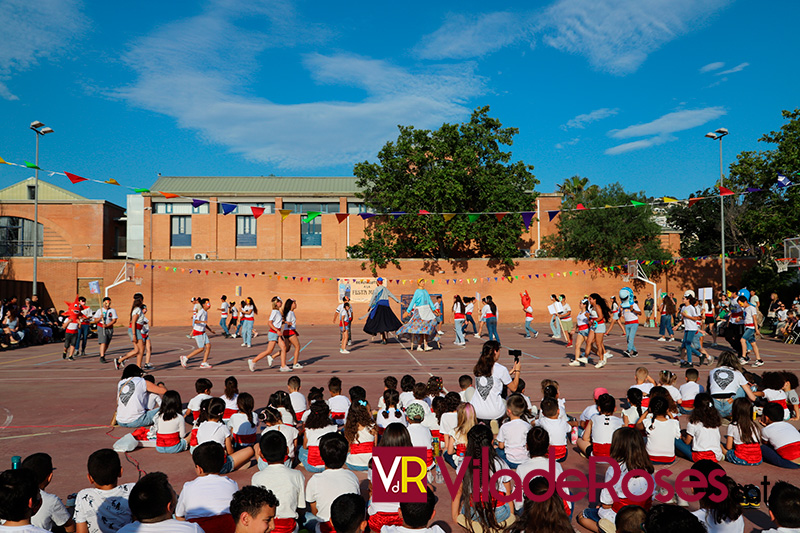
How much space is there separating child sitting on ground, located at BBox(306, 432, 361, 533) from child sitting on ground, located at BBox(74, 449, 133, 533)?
1.47 meters

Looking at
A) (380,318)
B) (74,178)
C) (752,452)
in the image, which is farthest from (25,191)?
(752,452)

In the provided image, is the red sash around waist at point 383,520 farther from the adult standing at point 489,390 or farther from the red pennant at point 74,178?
the red pennant at point 74,178

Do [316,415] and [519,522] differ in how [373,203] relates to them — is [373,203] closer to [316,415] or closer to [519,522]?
[316,415]

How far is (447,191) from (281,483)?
2697cm

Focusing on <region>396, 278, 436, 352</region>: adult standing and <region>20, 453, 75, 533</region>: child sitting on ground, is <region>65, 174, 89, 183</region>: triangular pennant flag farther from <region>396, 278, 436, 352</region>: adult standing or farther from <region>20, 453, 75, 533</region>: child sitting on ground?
<region>20, 453, 75, 533</region>: child sitting on ground

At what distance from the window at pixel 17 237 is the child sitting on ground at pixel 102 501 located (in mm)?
37178

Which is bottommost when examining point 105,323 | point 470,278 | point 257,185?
point 105,323

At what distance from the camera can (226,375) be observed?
43.0 feet

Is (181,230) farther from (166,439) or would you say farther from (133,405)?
(166,439)

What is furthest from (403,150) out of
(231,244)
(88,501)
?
(88,501)

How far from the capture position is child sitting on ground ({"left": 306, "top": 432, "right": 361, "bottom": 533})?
15.0ft

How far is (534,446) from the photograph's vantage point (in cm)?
479

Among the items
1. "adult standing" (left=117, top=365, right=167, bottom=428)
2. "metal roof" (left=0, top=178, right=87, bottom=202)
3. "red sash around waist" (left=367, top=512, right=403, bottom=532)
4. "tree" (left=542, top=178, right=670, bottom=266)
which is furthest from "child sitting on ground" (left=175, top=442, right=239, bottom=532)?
"metal roof" (left=0, top=178, right=87, bottom=202)

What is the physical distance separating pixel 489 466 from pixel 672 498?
214 centimetres
